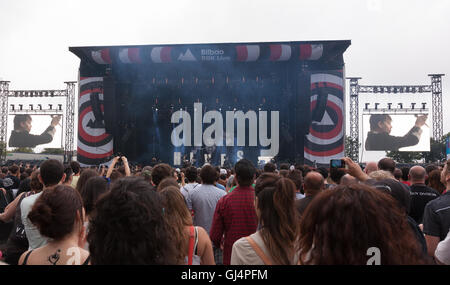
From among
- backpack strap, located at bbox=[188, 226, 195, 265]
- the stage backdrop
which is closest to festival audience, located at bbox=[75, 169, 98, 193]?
backpack strap, located at bbox=[188, 226, 195, 265]

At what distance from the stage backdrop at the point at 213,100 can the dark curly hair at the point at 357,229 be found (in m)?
15.2

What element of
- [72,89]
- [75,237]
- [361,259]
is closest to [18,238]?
[75,237]

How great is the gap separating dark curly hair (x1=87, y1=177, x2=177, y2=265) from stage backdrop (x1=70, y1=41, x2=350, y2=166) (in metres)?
15.1

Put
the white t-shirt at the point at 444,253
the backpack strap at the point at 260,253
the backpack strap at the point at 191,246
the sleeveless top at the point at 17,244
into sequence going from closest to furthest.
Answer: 1. the backpack strap at the point at 260,253
2. the white t-shirt at the point at 444,253
3. the backpack strap at the point at 191,246
4. the sleeveless top at the point at 17,244

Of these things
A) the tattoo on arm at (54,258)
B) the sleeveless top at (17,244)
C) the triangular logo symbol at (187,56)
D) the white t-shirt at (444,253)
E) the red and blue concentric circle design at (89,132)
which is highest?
the triangular logo symbol at (187,56)

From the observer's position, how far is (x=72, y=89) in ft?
96.5

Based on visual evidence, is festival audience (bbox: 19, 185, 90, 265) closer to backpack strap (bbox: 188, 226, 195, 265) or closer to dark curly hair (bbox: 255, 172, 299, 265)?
backpack strap (bbox: 188, 226, 195, 265)

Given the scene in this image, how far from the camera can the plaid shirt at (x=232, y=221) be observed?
138 inches

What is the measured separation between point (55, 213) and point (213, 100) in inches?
658

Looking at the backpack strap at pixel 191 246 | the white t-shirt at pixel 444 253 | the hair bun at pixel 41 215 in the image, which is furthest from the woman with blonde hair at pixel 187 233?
the white t-shirt at pixel 444 253

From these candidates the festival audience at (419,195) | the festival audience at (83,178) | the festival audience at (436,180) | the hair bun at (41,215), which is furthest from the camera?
the festival audience at (436,180)

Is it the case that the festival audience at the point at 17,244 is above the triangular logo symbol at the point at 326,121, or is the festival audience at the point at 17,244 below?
below

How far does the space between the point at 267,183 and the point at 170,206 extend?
25.7 inches

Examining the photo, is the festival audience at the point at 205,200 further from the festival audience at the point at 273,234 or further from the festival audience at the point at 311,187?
the festival audience at the point at 273,234
